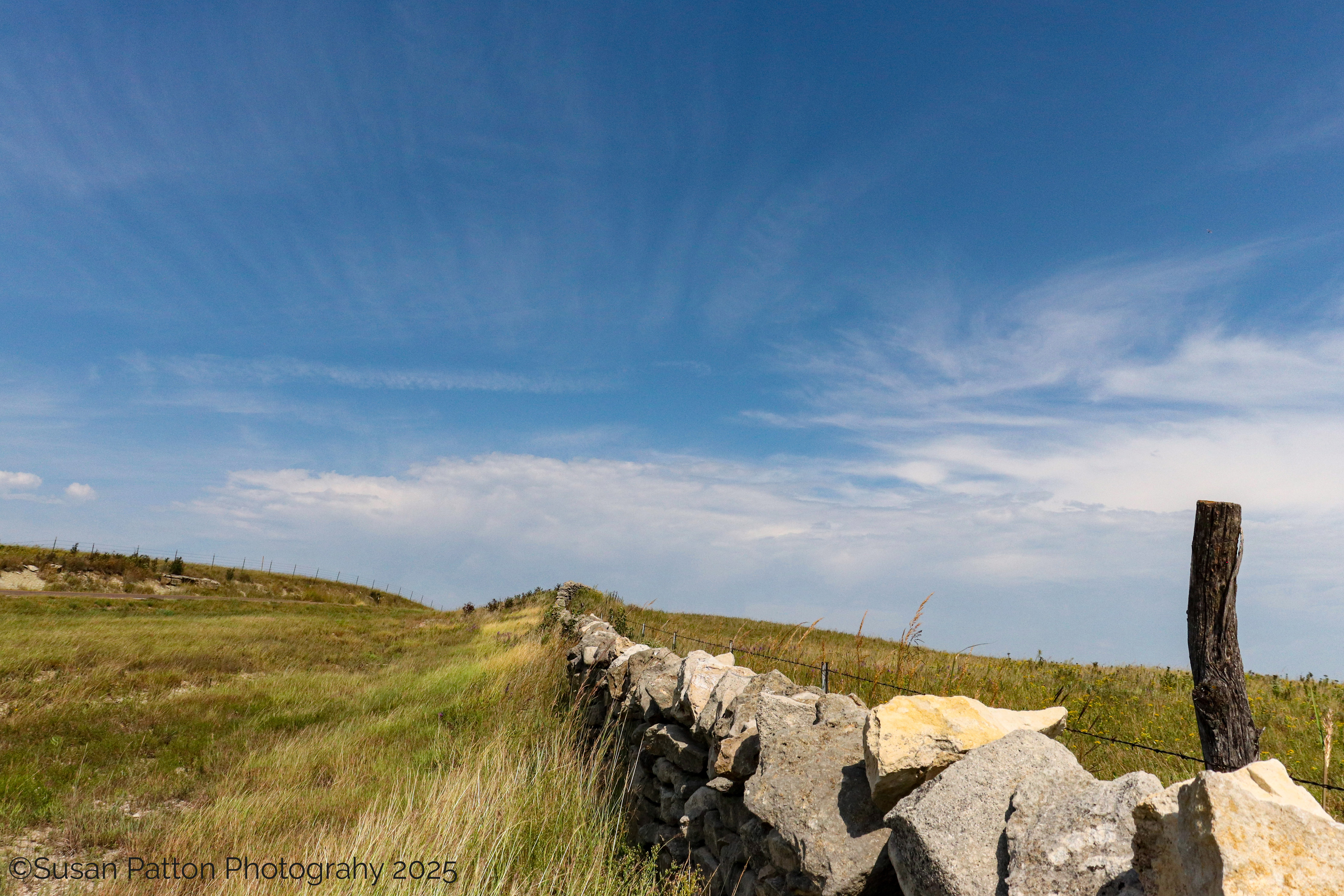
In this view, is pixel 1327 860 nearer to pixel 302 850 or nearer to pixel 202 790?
pixel 302 850

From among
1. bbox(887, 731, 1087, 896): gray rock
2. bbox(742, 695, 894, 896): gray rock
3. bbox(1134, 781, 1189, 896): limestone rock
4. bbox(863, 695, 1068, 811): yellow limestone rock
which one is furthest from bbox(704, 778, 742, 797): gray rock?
bbox(1134, 781, 1189, 896): limestone rock

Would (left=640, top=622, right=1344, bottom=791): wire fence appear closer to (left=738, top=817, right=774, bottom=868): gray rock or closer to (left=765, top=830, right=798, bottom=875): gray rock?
(left=738, top=817, right=774, bottom=868): gray rock

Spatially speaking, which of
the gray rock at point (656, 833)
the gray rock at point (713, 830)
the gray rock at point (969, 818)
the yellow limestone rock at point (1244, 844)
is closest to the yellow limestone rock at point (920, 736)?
the gray rock at point (969, 818)

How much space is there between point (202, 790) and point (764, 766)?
22.9 feet

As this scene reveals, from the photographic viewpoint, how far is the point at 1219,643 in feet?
10.9

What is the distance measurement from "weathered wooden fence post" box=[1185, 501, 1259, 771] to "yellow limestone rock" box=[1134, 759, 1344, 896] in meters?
1.62

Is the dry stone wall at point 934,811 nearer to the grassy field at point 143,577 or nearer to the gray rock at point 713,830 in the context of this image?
the gray rock at point 713,830

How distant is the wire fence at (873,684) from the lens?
3.33 meters

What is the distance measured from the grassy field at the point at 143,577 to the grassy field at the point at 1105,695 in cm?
3711

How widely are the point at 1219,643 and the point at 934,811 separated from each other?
6.25 ft

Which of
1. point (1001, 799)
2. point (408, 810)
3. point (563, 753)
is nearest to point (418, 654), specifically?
point (563, 753)

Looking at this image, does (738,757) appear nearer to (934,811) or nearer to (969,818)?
(934,811)

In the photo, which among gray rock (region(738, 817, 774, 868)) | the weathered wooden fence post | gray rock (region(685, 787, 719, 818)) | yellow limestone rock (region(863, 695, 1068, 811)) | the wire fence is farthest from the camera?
gray rock (region(685, 787, 719, 818))

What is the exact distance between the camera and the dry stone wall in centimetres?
171
